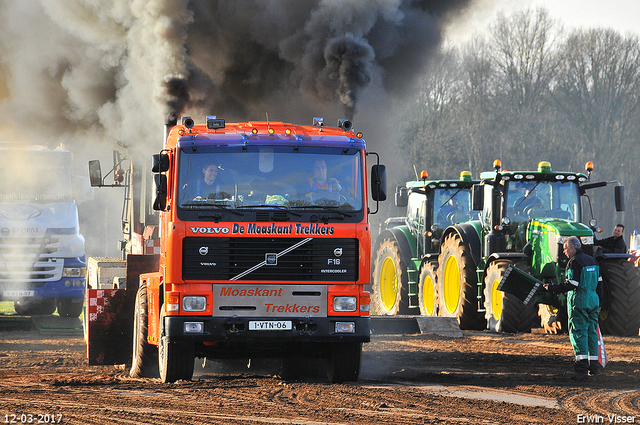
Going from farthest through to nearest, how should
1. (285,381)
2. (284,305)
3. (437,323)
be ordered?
(437,323) → (285,381) → (284,305)

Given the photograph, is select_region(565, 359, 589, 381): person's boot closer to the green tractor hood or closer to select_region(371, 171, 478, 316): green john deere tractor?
the green tractor hood

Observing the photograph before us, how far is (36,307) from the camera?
18.2 m

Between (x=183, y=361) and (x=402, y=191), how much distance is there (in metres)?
8.91

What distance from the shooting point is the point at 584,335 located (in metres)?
9.57

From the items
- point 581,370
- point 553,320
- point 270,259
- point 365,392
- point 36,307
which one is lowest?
point 365,392

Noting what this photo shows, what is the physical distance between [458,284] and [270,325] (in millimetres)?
8423

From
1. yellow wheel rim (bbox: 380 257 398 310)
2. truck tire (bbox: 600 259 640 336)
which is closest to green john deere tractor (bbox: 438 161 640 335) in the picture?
truck tire (bbox: 600 259 640 336)

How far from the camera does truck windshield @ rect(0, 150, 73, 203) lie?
16.4 m

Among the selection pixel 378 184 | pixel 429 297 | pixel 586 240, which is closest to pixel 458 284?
pixel 429 297

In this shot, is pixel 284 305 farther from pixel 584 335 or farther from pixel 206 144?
pixel 584 335

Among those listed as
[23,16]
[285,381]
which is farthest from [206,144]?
[23,16]

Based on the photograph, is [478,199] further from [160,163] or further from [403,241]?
[160,163]

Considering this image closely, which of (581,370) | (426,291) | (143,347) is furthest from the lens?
(426,291)

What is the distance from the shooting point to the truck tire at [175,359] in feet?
29.2
